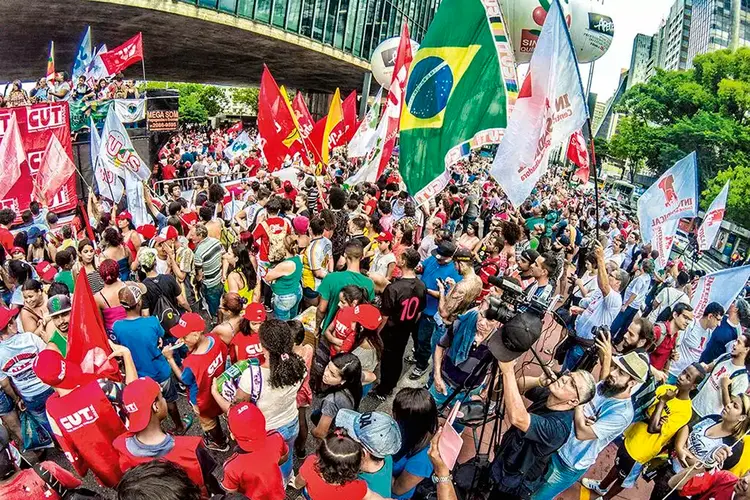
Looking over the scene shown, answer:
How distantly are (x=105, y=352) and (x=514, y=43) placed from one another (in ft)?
50.4

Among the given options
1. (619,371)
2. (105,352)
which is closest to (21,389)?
(105,352)

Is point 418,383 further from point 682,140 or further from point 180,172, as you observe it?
point 682,140

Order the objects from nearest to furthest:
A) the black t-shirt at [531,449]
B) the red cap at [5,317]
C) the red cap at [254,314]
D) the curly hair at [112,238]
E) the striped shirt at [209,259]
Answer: the black t-shirt at [531,449] → the red cap at [5,317] → the red cap at [254,314] → the curly hair at [112,238] → the striped shirt at [209,259]

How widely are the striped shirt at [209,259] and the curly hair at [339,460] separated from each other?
142 inches

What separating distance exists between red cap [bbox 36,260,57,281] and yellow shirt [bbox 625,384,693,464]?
5.76 meters

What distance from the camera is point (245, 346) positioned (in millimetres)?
3857

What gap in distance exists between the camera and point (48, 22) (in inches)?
754

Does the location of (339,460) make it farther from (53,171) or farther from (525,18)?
(525,18)

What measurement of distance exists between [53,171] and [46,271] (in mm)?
2364

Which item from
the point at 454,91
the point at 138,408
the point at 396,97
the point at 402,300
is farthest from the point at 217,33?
the point at 138,408

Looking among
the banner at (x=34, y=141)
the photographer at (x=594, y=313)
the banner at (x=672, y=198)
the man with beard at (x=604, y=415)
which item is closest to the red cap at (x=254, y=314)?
the man with beard at (x=604, y=415)

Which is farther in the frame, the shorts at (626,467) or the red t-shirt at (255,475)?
the shorts at (626,467)

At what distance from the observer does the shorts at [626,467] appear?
3.71m

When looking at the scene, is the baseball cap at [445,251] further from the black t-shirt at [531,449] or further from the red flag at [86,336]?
the red flag at [86,336]
